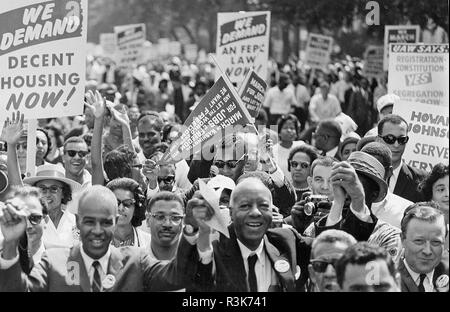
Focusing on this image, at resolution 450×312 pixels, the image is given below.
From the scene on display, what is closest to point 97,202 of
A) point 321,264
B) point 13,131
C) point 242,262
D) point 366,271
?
point 242,262

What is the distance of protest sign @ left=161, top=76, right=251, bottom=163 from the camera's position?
9734mm

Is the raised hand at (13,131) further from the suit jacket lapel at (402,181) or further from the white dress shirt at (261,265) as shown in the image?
the suit jacket lapel at (402,181)

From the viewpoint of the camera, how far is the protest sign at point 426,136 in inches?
443

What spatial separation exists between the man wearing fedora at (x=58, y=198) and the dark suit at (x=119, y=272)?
1.78 meters

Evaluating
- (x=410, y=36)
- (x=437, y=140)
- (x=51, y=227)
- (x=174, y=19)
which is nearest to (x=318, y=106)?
(x=410, y=36)

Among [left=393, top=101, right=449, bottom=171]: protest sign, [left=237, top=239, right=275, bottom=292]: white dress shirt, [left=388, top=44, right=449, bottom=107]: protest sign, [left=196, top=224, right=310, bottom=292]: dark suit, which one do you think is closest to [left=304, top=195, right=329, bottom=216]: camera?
[left=196, top=224, right=310, bottom=292]: dark suit

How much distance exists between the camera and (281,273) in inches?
277

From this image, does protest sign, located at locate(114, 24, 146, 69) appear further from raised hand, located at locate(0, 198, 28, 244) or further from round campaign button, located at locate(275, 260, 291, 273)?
raised hand, located at locate(0, 198, 28, 244)

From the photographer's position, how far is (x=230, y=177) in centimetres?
962

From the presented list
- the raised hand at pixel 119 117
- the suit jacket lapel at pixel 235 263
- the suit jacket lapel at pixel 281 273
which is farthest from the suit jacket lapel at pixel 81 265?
the raised hand at pixel 119 117

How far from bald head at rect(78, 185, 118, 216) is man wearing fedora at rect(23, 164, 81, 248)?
66.9 inches

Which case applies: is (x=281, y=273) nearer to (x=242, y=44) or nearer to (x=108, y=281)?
(x=108, y=281)

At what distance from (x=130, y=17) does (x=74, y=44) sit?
49.3m
